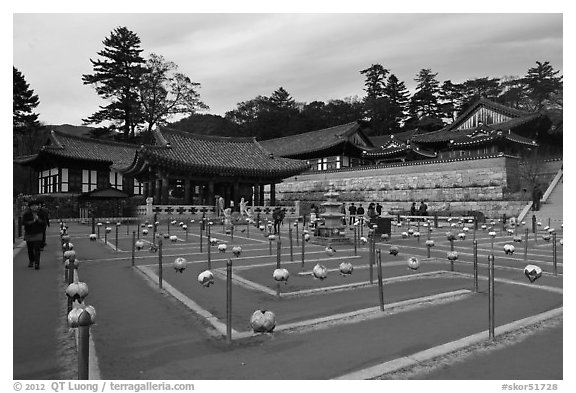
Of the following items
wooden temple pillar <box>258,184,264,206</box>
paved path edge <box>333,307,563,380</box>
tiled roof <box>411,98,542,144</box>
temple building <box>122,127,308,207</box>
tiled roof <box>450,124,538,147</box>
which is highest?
tiled roof <box>411,98,542,144</box>

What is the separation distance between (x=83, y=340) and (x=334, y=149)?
133 ft

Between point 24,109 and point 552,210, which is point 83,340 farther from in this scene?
point 24,109

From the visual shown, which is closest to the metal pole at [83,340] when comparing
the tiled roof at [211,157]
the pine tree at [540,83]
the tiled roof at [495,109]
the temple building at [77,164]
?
the tiled roof at [211,157]

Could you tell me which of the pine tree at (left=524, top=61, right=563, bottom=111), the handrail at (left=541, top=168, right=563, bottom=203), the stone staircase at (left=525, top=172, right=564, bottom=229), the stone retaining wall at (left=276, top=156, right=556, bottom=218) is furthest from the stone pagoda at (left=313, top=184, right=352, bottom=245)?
the pine tree at (left=524, top=61, right=563, bottom=111)

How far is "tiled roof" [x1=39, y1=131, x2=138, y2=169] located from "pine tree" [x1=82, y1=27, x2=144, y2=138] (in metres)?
7.41

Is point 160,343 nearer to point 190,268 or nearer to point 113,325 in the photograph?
point 113,325

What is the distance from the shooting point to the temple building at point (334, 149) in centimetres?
4241

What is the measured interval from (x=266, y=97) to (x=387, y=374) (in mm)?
73056

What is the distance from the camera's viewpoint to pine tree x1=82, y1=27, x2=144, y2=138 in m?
43.5

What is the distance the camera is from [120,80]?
4350 centimetres

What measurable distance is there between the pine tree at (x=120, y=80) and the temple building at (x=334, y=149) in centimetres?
1742

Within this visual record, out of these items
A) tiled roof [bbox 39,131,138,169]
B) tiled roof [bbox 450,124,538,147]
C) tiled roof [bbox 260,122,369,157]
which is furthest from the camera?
tiled roof [bbox 260,122,369,157]

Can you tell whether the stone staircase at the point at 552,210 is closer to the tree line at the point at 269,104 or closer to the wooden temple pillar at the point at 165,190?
the tree line at the point at 269,104

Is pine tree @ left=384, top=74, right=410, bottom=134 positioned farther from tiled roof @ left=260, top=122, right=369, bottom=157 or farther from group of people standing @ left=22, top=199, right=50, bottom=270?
group of people standing @ left=22, top=199, right=50, bottom=270
